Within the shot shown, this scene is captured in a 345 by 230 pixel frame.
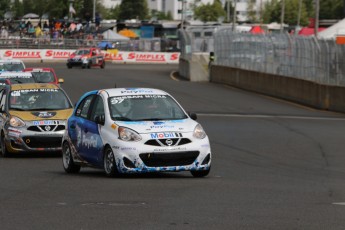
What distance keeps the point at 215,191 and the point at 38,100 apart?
29.0 feet

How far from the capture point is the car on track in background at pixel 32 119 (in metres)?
19.8

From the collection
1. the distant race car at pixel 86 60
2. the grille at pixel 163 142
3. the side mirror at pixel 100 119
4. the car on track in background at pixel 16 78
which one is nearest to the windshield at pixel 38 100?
the side mirror at pixel 100 119

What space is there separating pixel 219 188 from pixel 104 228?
13.4 ft

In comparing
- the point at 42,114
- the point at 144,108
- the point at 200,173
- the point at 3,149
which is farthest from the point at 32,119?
the point at 200,173

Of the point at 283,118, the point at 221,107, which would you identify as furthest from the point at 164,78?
the point at 283,118

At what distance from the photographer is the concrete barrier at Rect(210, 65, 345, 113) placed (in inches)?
1334

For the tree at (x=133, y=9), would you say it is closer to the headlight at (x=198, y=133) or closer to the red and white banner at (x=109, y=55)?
the red and white banner at (x=109, y=55)

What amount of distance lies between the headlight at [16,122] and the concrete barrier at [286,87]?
1546 cm

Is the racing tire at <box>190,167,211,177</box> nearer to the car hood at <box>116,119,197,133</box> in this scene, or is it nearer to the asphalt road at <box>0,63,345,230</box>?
the asphalt road at <box>0,63,345,230</box>

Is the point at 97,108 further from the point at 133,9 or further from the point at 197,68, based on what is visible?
the point at 133,9

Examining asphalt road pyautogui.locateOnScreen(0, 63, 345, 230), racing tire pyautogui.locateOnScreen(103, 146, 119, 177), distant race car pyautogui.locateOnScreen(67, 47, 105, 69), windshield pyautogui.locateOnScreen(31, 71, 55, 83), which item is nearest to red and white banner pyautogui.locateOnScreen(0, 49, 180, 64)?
distant race car pyautogui.locateOnScreen(67, 47, 105, 69)

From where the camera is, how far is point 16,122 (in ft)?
65.6

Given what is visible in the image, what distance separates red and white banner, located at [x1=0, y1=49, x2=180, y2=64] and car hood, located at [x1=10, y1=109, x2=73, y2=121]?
5941 centimetres

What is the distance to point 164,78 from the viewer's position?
2208 inches
